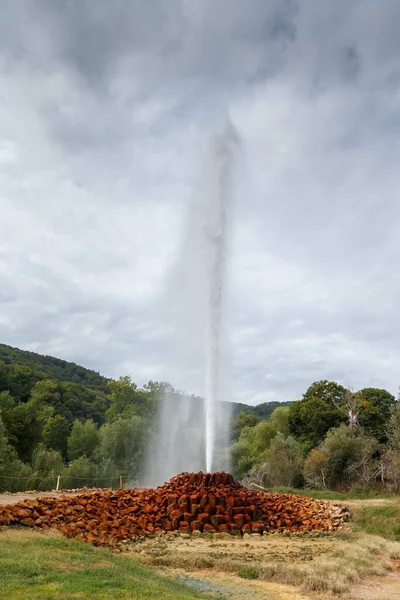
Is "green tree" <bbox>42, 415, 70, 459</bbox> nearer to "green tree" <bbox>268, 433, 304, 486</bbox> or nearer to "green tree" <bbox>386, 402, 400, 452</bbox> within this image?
"green tree" <bbox>268, 433, 304, 486</bbox>

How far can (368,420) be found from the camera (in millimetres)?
45781

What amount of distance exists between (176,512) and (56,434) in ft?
135

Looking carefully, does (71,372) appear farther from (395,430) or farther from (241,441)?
(395,430)

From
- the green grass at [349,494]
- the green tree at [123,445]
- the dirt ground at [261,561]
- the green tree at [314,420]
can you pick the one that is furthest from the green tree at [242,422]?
the dirt ground at [261,561]

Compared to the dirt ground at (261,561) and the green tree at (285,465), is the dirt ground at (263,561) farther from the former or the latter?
the green tree at (285,465)

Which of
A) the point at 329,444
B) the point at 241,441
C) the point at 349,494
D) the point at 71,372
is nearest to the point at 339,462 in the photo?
the point at 329,444

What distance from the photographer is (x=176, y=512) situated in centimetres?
1819

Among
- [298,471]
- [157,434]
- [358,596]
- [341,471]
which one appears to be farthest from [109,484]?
[358,596]

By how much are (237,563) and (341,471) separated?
27.1m

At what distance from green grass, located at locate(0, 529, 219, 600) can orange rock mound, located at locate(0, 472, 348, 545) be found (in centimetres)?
266

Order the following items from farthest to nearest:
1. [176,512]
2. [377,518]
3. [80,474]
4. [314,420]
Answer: [314,420] < [80,474] < [377,518] < [176,512]

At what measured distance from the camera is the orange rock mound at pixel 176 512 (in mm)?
15054

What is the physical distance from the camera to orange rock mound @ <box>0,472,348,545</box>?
593 inches

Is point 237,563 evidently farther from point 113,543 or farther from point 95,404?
point 95,404
